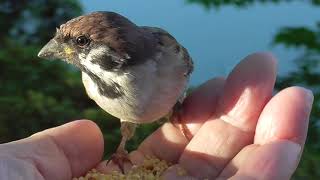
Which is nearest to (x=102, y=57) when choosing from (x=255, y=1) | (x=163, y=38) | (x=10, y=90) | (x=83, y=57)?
(x=83, y=57)

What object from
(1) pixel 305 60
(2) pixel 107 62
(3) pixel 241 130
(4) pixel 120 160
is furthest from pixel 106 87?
(1) pixel 305 60

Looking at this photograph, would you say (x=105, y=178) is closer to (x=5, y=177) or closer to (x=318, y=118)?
(x=5, y=177)

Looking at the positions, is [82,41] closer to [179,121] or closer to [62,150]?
[62,150]

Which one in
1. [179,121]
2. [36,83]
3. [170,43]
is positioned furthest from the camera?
[36,83]

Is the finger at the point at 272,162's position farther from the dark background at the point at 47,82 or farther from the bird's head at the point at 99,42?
the dark background at the point at 47,82

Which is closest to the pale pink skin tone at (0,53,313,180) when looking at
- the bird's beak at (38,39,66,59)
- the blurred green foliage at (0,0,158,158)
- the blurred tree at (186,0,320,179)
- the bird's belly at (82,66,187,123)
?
the bird's belly at (82,66,187,123)

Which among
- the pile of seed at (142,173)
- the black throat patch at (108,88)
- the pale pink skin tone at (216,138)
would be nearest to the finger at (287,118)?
the pale pink skin tone at (216,138)
